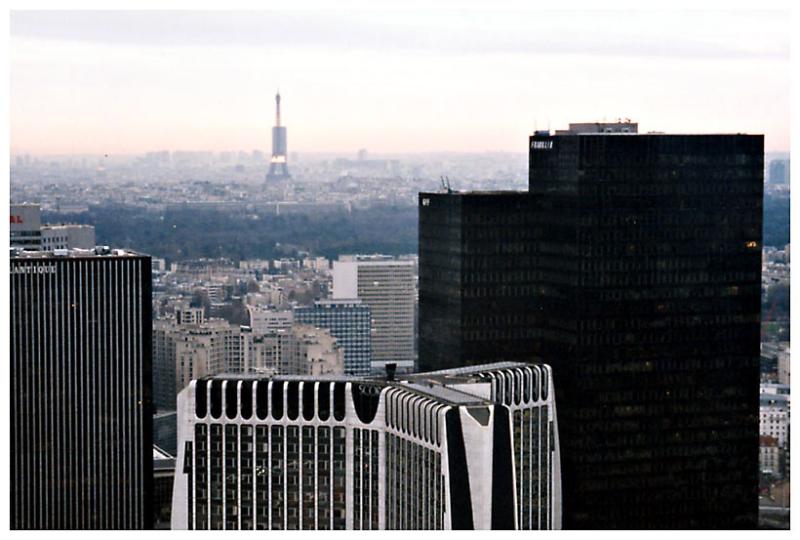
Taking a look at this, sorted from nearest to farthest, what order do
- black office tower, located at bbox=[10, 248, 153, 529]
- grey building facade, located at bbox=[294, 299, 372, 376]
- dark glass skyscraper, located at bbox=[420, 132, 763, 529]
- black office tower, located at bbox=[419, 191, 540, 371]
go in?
1. dark glass skyscraper, located at bbox=[420, 132, 763, 529]
2. black office tower, located at bbox=[419, 191, 540, 371]
3. black office tower, located at bbox=[10, 248, 153, 529]
4. grey building facade, located at bbox=[294, 299, 372, 376]

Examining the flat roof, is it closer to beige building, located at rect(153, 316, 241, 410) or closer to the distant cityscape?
the distant cityscape

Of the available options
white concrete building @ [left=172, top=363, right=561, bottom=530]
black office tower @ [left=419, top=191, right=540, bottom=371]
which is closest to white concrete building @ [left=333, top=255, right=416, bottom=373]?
black office tower @ [left=419, top=191, right=540, bottom=371]

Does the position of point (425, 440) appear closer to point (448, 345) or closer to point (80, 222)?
point (448, 345)

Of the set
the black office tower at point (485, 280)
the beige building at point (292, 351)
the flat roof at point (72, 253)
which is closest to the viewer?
the black office tower at point (485, 280)

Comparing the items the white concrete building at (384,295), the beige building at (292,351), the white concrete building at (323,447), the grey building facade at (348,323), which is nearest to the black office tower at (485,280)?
the white concrete building at (384,295)

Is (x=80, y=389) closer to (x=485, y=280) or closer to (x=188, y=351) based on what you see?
(x=188, y=351)

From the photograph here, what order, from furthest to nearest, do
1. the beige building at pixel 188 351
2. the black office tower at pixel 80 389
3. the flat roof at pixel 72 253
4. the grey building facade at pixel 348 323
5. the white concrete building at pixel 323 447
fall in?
the grey building facade at pixel 348 323 < the beige building at pixel 188 351 < the flat roof at pixel 72 253 < the black office tower at pixel 80 389 < the white concrete building at pixel 323 447

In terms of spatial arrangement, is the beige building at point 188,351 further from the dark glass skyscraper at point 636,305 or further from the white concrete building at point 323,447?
the white concrete building at point 323,447
